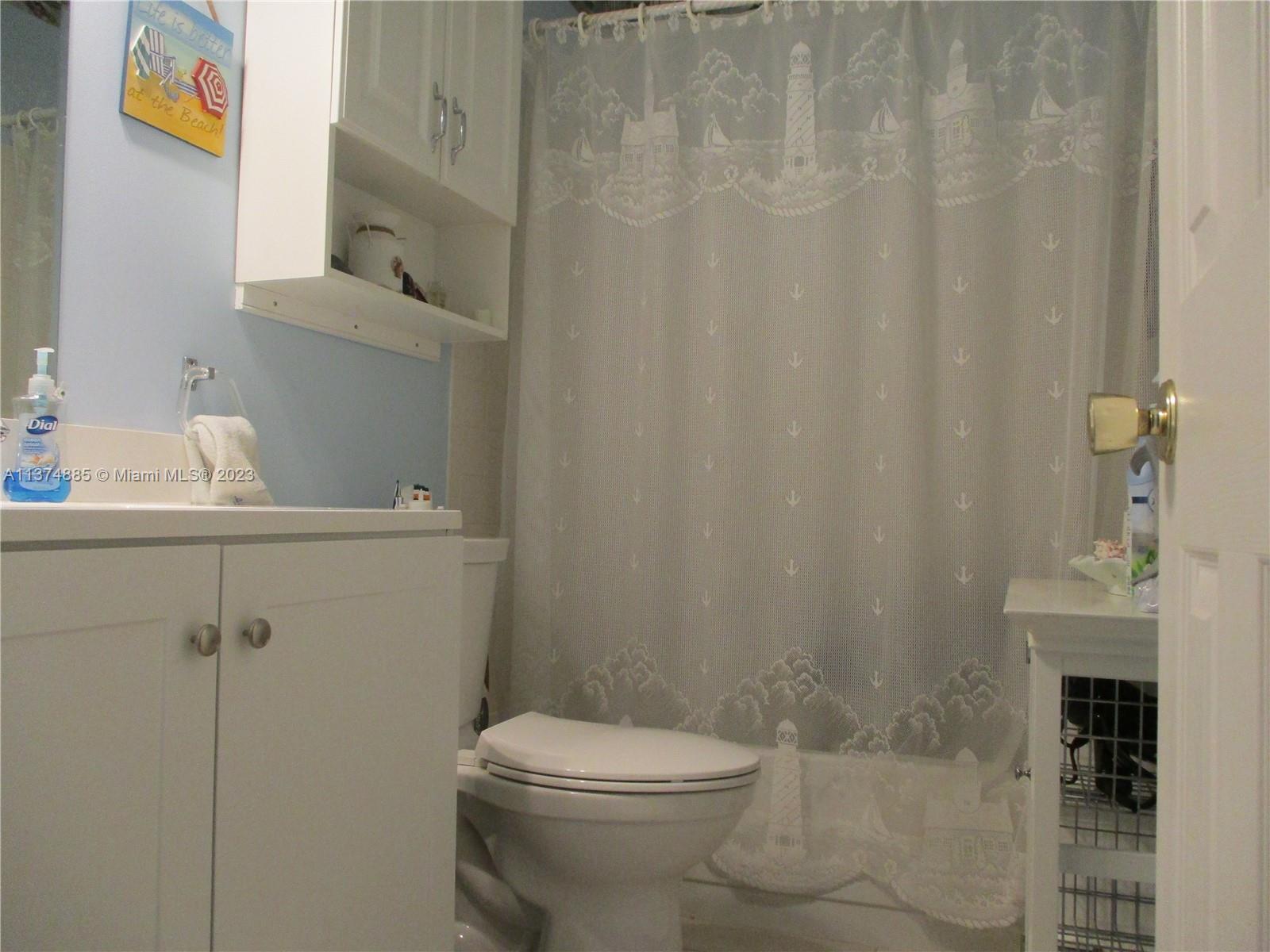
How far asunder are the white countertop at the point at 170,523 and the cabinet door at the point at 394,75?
742mm

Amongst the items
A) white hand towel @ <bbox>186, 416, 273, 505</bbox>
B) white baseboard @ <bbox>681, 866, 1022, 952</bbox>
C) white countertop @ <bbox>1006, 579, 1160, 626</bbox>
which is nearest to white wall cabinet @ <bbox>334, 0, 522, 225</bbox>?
white hand towel @ <bbox>186, 416, 273, 505</bbox>

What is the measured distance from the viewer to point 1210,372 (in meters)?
0.50

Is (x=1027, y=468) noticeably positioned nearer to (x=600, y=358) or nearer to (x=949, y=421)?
(x=949, y=421)

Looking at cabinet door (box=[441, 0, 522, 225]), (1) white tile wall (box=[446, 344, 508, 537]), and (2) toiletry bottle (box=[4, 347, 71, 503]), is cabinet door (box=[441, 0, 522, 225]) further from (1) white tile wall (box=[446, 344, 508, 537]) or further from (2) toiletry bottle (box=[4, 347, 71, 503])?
(2) toiletry bottle (box=[4, 347, 71, 503])

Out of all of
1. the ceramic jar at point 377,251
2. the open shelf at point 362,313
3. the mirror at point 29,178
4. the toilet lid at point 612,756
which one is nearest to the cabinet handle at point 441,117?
the ceramic jar at point 377,251

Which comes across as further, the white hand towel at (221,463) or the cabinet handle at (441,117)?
the cabinet handle at (441,117)

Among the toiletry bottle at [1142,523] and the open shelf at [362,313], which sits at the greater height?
the open shelf at [362,313]

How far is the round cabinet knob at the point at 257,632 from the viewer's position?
912 mm

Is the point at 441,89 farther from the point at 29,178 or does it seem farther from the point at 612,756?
the point at 612,756

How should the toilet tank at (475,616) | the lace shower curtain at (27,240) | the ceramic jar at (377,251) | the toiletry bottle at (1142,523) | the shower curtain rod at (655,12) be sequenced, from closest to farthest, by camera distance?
1. the lace shower curtain at (27,240)
2. the toiletry bottle at (1142,523)
3. the ceramic jar at (377,251)
4. the toilet tank at (475,616)
5. the shower curtain rod at (655,12)

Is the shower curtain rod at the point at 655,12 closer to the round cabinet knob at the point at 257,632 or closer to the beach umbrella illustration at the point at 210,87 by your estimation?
the beach umbrella illustration at the point at 210,87

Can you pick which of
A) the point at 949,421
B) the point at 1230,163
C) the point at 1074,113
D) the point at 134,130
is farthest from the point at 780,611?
the point at 1230,163

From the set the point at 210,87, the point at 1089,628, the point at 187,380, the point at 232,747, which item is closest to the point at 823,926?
the point at 1089,628

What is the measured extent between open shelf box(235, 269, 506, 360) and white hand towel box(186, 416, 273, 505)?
25cm
